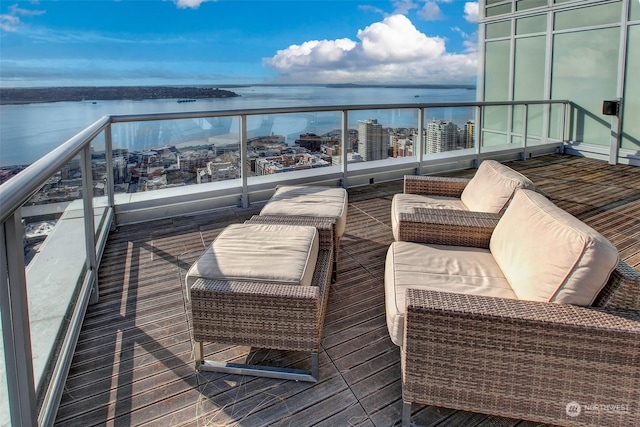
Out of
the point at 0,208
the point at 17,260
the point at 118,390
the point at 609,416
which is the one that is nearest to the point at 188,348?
the point at 118,390

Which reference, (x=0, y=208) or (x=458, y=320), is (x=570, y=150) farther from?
(x=0, y=208)

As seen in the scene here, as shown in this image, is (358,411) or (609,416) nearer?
(609,416)

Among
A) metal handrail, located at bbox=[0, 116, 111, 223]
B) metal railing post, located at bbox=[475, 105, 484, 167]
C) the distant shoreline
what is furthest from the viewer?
the distant shoreline

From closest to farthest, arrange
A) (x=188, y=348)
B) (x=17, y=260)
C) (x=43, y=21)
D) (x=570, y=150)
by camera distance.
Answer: (x=17, y=260)
(x=188, y=348)
(x=570, y=150)
(x=43, y=21)

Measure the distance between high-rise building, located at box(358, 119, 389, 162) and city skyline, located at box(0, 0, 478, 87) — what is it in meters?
13.3

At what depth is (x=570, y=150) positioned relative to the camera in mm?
8750

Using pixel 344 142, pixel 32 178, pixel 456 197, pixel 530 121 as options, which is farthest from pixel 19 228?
pixel 530 121

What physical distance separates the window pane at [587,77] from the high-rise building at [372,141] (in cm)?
475

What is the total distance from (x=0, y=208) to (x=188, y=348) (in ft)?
4.59

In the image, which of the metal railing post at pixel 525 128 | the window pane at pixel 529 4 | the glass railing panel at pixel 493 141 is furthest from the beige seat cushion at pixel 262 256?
the window pane at pixel 529 4

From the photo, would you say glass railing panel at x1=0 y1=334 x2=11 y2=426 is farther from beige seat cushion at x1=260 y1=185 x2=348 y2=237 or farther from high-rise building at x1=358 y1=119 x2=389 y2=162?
high-rise building at x1=358 y1=119 x2=389 y2=162

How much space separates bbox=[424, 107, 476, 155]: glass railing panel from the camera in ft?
21.7

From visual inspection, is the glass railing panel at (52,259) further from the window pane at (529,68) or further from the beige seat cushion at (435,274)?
the window pane at (529,68)

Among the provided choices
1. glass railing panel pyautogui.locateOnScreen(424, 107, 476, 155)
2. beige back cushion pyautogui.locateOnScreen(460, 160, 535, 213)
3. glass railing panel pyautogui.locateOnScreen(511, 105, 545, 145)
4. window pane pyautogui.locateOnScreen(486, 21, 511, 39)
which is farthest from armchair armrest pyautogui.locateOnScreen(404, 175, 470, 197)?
window pane pyautogui.locateOnScreen(486, 21, 511, 39)
